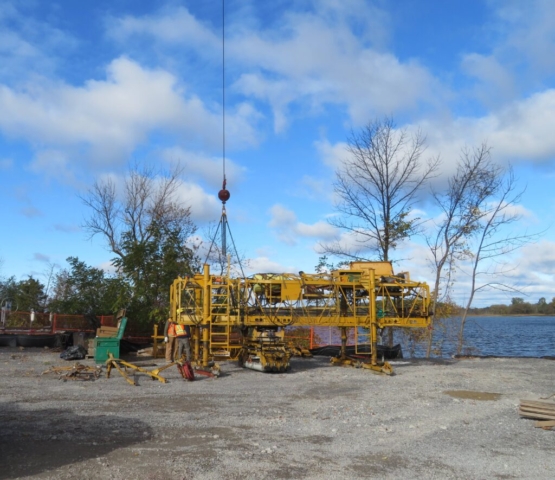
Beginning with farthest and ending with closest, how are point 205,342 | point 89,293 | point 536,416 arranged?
1. point 89,293
2. point 205,342
3. point 536,416

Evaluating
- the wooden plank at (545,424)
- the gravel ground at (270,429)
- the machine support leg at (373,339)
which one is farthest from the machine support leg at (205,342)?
the wooden plank at (545,424)

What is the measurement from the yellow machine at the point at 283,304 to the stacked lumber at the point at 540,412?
738 centimetres

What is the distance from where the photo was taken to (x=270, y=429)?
977 centimetres

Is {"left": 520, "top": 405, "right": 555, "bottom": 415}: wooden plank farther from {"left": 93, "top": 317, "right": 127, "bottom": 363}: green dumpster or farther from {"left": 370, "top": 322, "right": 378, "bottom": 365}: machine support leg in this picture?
{"left": 93, "top": 317, "right": 127, "bottom": 363}: green dumpster

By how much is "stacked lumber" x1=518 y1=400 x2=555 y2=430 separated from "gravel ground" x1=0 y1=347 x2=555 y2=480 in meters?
0.20

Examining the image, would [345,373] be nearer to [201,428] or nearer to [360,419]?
[360,419]

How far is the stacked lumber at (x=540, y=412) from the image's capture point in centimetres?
1020

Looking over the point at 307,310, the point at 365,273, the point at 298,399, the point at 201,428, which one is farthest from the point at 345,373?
the point at 201,428

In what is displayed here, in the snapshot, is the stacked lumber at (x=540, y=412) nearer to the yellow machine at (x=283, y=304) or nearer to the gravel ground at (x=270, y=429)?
the gravel ground at (x=270, y=429)

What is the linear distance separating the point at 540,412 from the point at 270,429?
5.30 m

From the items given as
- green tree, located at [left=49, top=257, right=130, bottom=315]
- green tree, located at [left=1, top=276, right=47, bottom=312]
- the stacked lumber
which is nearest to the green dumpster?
green tree, located at [left=49, top=257, right=130, bottom=315]

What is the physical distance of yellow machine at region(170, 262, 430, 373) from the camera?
1862cm

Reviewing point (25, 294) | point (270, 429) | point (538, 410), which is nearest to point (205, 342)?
point (270, 429)

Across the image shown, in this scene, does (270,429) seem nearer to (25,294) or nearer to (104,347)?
(104,347)
